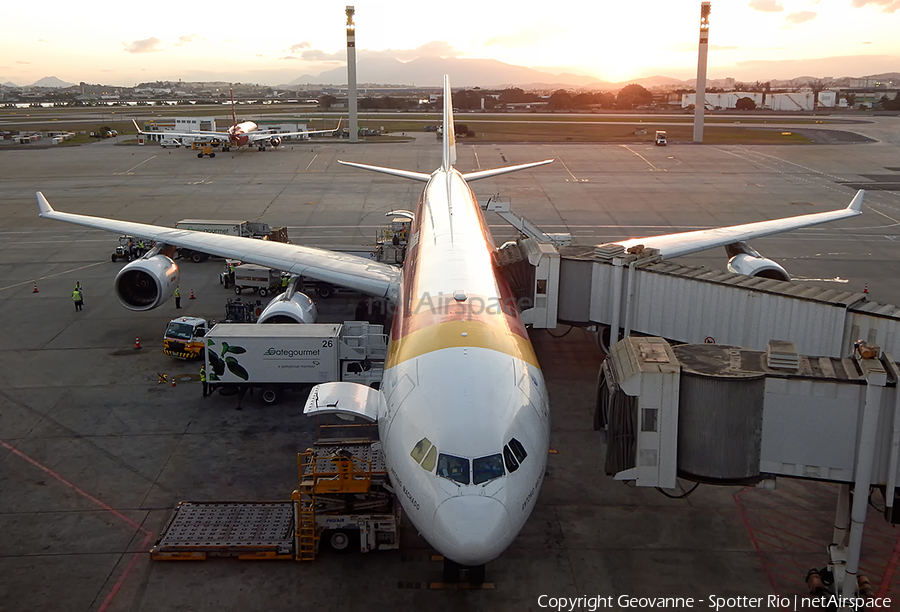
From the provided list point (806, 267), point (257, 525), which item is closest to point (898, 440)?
point (257, 525)

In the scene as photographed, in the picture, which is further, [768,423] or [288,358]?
[288,358]

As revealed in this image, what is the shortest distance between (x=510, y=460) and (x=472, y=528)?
1.31 m

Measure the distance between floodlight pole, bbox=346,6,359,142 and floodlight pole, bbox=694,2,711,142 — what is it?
48.1m

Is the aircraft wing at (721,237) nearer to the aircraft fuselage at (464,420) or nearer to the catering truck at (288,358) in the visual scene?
the catering truck at (288,358)

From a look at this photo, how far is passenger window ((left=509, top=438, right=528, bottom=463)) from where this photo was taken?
11820 mm

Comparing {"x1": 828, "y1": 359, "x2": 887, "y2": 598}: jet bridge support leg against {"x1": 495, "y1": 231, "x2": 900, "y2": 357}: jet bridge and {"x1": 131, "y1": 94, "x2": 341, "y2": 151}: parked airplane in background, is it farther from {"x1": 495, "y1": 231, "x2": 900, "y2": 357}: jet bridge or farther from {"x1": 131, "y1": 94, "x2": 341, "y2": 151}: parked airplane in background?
{"x1": 131, "y1": 94, "x2": 341, "y2": 151}: parked airplane in background

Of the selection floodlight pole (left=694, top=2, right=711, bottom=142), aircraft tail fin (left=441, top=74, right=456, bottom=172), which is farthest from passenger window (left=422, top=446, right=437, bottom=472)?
floodlight pole (left=694, top=2, right=711, bottom=142)

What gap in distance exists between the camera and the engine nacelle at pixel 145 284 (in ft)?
88.6

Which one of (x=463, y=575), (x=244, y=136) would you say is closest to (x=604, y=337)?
(x=463, y=575)

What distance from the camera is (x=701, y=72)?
10806 centimetres

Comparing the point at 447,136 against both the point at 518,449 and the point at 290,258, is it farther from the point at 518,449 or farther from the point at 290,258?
the point at 518,449

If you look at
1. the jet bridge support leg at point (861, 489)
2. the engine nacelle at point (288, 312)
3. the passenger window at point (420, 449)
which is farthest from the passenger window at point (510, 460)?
the engine nacelle at point (288, 312)

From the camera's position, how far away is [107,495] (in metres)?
17.1

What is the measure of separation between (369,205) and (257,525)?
42145mm
